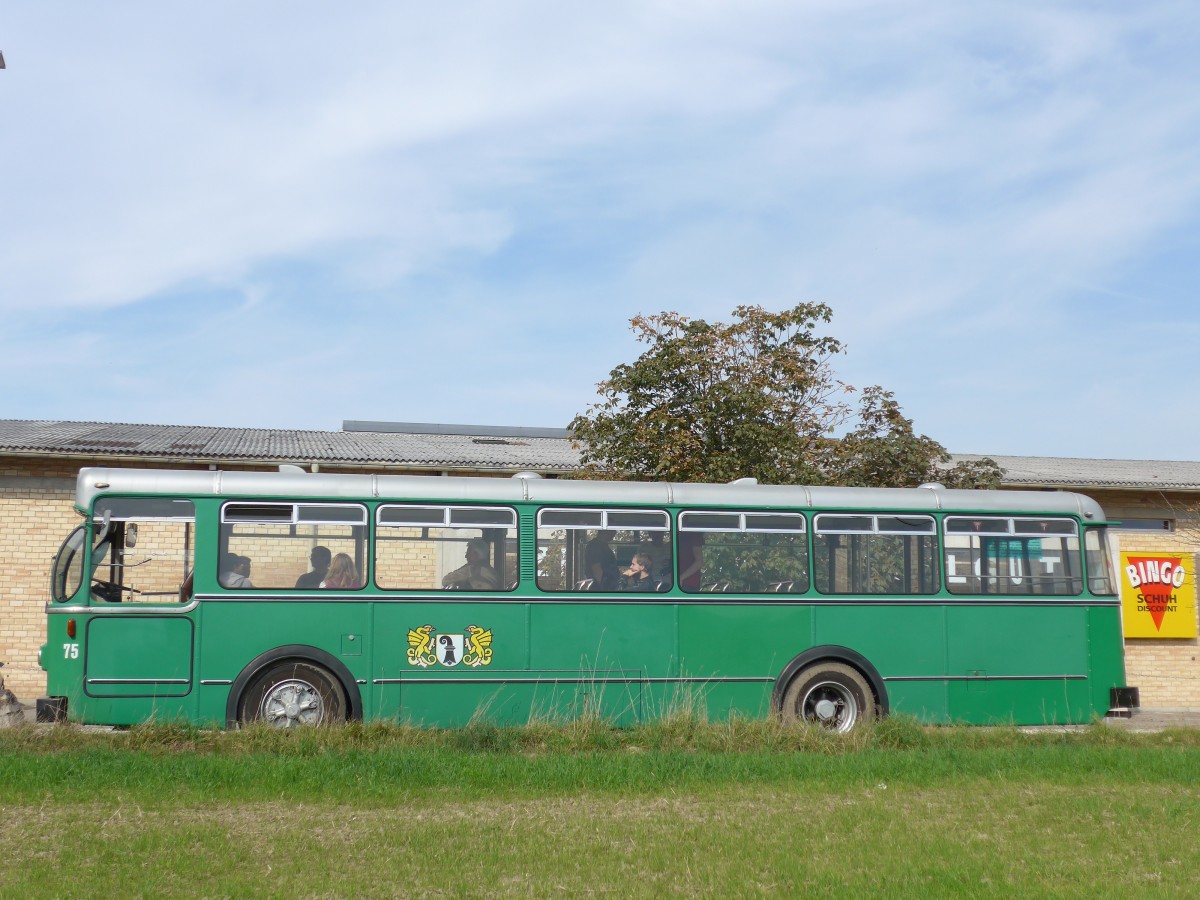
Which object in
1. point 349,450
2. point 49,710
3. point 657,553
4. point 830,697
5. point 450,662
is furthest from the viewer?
point 349,450

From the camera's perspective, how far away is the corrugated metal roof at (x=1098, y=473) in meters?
22.5

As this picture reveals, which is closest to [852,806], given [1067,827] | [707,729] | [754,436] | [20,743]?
[1067,827]

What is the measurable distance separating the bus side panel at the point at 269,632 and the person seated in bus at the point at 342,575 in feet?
0.51

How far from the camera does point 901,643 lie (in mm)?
12516

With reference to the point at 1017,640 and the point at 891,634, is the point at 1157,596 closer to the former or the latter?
the point at 1017,640

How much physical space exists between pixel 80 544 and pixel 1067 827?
828cm

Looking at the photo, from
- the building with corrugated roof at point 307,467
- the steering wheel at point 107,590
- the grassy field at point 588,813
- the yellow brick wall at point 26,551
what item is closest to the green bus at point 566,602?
the steering wheel at point 107,590

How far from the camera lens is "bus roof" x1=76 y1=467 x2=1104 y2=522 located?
11.3 meters

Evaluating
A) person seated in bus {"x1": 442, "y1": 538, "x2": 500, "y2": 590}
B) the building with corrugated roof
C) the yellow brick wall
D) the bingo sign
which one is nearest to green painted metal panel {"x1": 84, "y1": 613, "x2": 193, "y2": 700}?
person seated in bus {"x1": 442, "y1": 538, "x2": 500, "y2": 590}

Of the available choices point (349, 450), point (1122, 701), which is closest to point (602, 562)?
point (1122, 701)

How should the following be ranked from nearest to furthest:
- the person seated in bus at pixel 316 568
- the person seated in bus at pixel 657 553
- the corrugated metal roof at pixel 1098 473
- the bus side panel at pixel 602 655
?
the person seated in bus at pixel 316 568
the bus side panel at pixel 602 655
the person seated in bus at pixel 657 553
the corrugated metal roof at pixel 1098 473

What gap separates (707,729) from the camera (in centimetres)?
1082

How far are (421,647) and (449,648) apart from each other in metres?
0.26

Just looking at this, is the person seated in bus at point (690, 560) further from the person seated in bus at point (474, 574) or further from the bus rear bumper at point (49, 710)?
the bus rear bumper at point (49, 710)
